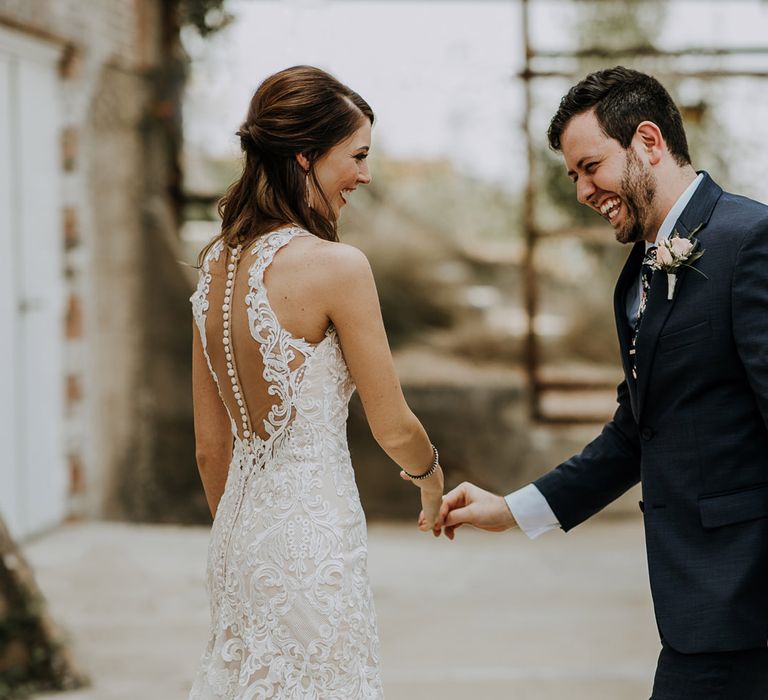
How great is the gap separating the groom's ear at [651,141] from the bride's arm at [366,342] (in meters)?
0.58

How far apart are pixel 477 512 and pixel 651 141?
103 centimetres

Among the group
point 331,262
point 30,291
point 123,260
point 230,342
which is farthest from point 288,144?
point 123,260

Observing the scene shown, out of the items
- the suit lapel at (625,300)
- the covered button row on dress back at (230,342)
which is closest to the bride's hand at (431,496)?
the covered button row on dress back at (230,342)

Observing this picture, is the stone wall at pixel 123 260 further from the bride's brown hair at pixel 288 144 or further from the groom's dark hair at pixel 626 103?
the groom's dark hair at pixel 626 103

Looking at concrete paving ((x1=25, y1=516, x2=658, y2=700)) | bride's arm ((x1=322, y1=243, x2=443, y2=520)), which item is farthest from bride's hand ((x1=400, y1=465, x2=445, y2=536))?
concrete paving ((x1=25, y1=516, x2=658, y2=700))

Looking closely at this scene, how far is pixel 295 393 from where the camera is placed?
236 centimetres

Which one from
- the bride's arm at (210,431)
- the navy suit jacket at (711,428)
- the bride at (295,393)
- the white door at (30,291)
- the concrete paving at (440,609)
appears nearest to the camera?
the navy suit jacket at (711,428)

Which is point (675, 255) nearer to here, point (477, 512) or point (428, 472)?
point (428, 472)

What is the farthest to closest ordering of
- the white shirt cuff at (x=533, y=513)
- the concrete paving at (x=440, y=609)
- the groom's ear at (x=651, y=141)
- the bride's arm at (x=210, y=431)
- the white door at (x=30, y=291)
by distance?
the white door at (x=30, y=291) < the concrete paving at (x=440, y=609) < the white shirt cuff at (x=533, y=513) < the bride's arm at (x=210, y=431) < the groom's ear at (x=651, y=141)

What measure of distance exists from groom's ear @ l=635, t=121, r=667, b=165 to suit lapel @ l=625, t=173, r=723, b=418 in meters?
0.11

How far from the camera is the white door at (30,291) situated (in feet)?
19.1

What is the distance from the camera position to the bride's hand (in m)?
2.63

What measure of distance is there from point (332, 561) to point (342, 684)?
0.81ft

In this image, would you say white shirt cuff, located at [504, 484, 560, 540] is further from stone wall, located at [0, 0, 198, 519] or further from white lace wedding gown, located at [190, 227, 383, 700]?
stone wall, located at [0, 0, 198, 519]
